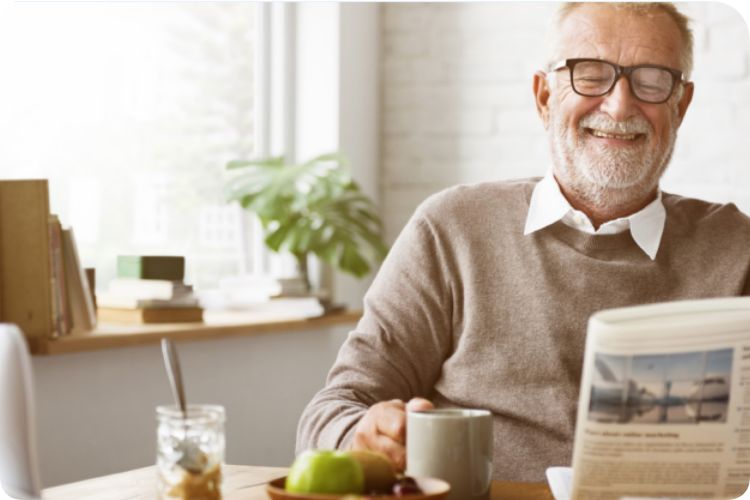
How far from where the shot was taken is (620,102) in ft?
6.72

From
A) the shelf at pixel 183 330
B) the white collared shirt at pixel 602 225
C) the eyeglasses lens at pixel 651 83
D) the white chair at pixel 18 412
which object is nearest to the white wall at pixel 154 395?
the shelf at pixel 183 330

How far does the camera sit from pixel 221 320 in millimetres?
3131

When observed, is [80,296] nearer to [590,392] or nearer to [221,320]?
[221,320]

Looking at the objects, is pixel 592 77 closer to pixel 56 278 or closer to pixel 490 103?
pixel 56 278

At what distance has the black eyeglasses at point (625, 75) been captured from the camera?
2.07m

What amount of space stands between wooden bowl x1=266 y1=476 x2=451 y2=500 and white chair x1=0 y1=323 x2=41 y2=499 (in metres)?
0.29

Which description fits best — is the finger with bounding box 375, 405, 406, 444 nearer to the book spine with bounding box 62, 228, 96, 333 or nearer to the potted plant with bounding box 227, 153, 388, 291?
the book spine with bounding box 62, 228, 96, 333

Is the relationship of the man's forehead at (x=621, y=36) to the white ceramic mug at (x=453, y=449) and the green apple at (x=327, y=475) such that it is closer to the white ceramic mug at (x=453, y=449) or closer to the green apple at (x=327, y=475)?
the white ceramic mug at (x=453, y=449)

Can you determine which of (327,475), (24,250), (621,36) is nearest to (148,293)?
(24,250)

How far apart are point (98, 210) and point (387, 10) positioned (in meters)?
1.29

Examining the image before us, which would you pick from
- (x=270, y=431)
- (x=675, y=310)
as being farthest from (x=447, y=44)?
(x=675, y=310)

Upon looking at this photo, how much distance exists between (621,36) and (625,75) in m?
0.09

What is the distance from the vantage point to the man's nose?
2051mm

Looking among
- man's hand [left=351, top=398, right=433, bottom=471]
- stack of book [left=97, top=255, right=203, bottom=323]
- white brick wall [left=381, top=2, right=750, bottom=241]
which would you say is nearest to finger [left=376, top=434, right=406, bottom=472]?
man's hand [left=351, top=398, right=433, bottom=471]
